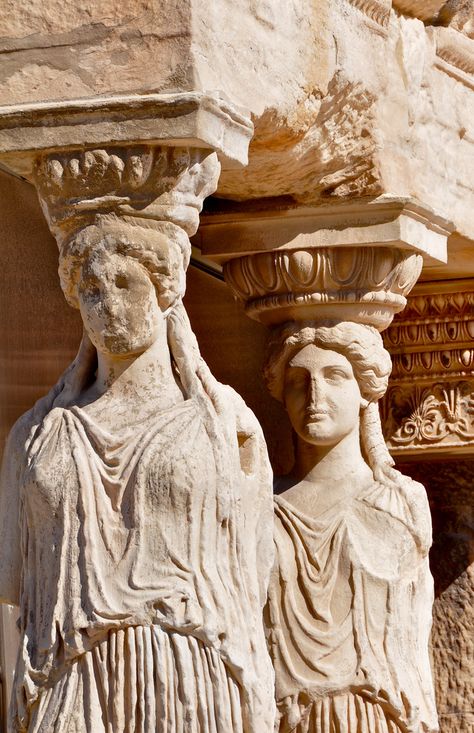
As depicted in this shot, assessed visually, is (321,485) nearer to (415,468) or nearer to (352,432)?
(352,432)

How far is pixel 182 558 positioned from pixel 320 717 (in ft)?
4.45

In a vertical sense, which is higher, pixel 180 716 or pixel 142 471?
pixel 142 471

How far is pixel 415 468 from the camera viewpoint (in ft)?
27.3

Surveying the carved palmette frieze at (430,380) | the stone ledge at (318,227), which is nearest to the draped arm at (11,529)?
the stone ledge at (318,227)

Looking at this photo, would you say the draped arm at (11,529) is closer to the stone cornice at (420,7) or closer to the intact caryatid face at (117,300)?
the intact caryatid face at (117,300)

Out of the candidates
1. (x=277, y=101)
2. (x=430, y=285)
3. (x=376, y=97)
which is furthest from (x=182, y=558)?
(x=430, y=285)

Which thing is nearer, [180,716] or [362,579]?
[180,716]

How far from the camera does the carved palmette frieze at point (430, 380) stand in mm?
7918

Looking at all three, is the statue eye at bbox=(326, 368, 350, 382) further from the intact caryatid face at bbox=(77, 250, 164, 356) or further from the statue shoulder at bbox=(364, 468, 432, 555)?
the intact caryatid face at bbox=(77, 250, 164, 356)

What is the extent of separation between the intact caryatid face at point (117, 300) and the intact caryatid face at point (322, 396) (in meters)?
1.31

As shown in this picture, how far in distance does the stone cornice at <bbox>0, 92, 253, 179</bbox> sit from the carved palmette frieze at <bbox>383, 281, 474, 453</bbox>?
2446mm

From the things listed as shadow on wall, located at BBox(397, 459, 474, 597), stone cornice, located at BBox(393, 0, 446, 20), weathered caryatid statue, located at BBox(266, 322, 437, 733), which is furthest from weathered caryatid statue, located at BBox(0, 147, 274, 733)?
shadow on wall, located at BBox(397, 459, 474, 597)

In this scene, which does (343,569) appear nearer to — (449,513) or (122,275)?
(122,275)

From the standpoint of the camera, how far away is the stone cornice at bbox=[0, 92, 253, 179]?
17.9 ft
